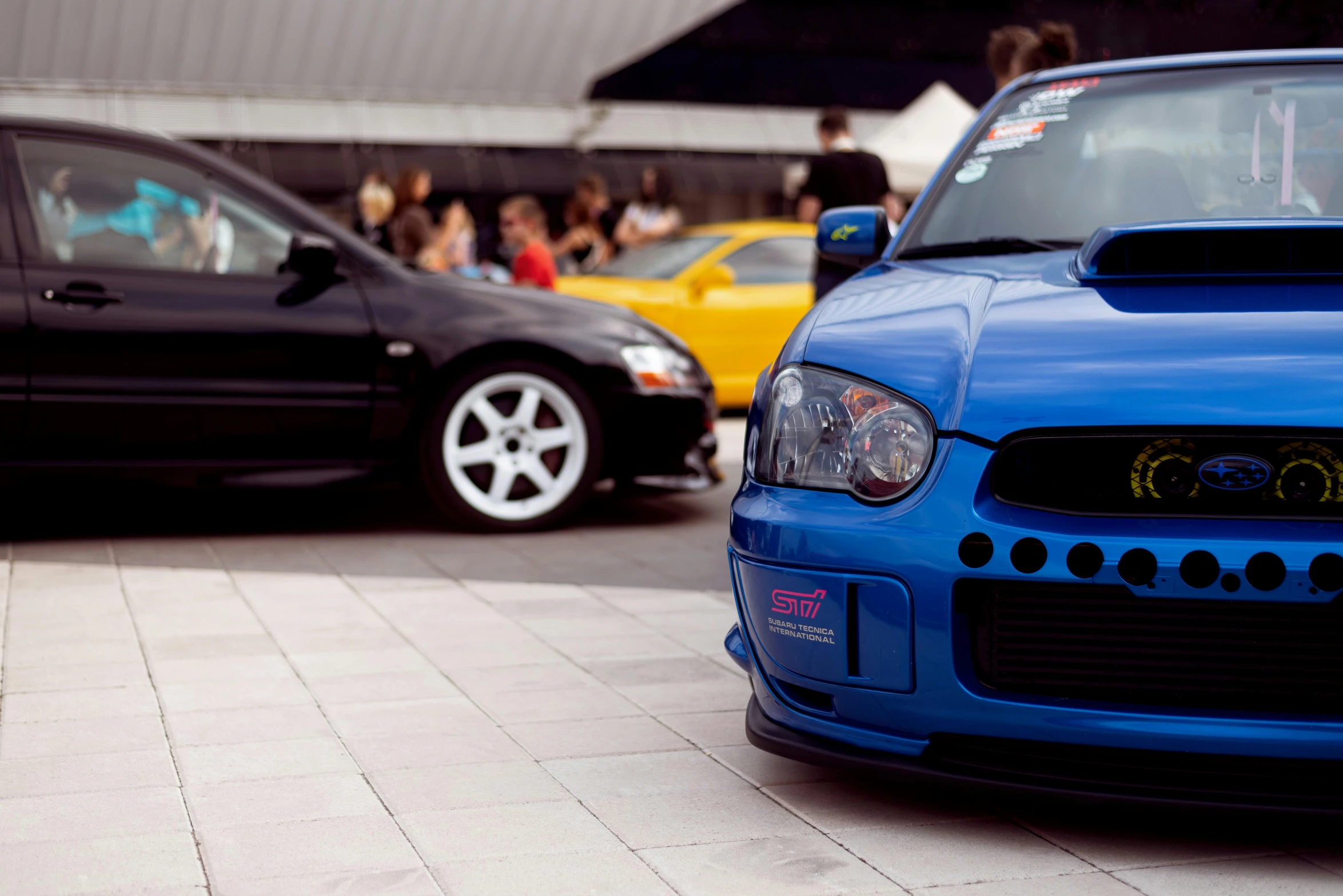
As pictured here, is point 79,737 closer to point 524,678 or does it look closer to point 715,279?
point 524,678

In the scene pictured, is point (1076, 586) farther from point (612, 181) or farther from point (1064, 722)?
point (612, 181)

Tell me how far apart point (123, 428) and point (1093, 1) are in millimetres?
24187

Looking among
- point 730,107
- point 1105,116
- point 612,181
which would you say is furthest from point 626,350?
point 730,107

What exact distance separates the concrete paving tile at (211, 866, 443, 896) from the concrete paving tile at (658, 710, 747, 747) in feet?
3.22

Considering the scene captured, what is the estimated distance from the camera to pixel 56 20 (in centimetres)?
2231

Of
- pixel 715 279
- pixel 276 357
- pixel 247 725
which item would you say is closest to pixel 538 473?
pixel 276 357

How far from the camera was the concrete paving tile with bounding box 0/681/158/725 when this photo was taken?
12.7 ft

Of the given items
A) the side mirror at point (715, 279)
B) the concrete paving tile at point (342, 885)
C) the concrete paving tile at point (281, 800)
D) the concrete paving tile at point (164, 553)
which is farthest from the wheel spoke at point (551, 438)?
the side mirror at point (715, 279)

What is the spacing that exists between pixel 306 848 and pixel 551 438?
3.70 meters

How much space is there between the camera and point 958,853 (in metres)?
2.92

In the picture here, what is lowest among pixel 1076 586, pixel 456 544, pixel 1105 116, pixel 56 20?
pixel 456 544

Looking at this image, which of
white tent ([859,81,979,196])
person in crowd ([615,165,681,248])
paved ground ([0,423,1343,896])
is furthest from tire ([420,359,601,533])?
white tent ([859,81,979,196])

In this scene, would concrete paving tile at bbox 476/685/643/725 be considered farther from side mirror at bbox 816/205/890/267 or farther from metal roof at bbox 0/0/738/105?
metal roof at bbox 0/0/738/105

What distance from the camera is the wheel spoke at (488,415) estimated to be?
648cm
